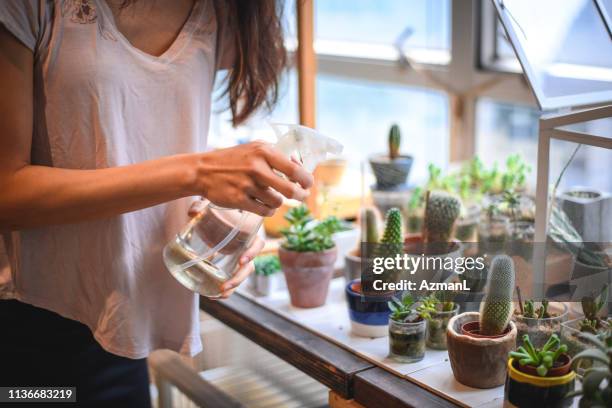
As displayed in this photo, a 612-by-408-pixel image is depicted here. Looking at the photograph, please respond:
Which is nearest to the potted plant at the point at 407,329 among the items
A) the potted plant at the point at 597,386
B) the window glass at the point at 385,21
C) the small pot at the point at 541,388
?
Result: the small pot at the point at 541,388

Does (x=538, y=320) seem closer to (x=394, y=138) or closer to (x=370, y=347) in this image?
(x=370, y=347)

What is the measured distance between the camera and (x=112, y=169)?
95 centimetres

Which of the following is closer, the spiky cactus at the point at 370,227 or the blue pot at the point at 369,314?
the blue pot at the point at 369,314

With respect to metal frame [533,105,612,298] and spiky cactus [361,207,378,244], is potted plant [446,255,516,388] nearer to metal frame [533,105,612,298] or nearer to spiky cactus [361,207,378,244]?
metal frame [533,105,612,298]

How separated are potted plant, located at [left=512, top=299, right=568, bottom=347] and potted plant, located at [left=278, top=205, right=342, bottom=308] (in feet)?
1.38

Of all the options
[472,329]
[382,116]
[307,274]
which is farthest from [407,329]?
[382,116]

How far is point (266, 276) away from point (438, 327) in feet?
1.55

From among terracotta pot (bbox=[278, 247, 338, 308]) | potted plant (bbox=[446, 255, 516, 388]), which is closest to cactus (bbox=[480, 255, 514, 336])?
potted plant (bbox=[446, 255, 516, 388])

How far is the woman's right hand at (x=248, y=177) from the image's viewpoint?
2.92ft

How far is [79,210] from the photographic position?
95cm

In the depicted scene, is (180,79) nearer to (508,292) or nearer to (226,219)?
(226,219)

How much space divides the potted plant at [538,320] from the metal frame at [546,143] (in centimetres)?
2

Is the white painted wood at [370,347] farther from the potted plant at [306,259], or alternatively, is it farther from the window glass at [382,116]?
the window glass at [382,116]

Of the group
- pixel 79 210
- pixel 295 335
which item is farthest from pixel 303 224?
pixel 79 210
